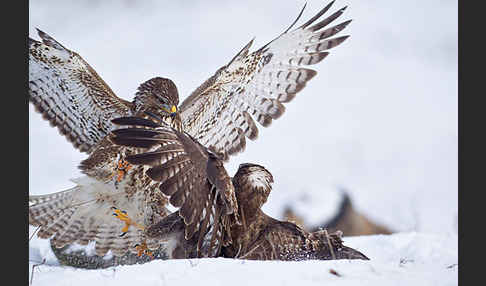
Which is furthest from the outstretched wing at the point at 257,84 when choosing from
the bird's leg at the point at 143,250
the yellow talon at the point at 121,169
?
the bird's leg at the point at 143,250

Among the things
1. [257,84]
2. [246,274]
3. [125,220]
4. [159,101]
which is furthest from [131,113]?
Answer: [246,274]

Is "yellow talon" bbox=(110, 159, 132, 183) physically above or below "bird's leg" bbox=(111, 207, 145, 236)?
above

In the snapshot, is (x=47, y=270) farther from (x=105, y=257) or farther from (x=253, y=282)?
(x=105, y=257)

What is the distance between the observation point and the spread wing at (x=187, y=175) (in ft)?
13.0

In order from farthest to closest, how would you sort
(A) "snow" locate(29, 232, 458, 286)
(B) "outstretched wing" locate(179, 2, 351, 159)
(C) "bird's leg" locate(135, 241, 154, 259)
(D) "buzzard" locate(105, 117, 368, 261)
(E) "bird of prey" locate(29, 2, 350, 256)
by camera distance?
(B) "outstretched wing" locate(179, 2, 351, 159), (E) "bird of prey" locate(29, 2, 350, 256), (C) "bird's leg" locate(135, 241, 154, 259), (D) "buzzard" locate(105, 117, 368, 261), (A) "snow" locate(29, 232, 458, 286)

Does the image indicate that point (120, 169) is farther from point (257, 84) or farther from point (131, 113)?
point (257, 84)

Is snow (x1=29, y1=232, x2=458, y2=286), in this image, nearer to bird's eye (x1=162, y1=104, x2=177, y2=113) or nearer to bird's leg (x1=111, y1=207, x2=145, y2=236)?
bird's leg (x1=111, y1=207, x2=145, y2=236)

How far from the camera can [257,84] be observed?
595 centimetres

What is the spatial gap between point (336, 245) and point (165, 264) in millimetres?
1690

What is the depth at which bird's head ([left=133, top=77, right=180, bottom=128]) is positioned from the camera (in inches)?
220

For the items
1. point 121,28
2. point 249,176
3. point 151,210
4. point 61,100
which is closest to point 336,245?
point 249,176

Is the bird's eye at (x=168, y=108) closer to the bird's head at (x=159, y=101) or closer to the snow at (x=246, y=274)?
the bird's head at (x=159, y=101)

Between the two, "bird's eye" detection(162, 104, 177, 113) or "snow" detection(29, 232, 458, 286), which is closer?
"snow" detection(29, 232, 458, 286)

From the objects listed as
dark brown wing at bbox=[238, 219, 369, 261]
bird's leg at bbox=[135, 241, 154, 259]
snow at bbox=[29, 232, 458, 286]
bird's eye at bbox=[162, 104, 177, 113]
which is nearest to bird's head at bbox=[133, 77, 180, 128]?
bird's eye at bbox=[162, 104, 177, 113]
